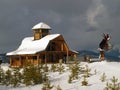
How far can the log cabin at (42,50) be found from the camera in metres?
54.3

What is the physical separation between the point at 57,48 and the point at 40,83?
74.1ft

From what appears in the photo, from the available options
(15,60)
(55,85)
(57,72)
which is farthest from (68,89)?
(15,60)

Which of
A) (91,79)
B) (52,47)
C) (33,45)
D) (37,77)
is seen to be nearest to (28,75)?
(37,77)

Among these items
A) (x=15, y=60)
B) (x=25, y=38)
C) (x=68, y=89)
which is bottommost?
(x=68, y=89)

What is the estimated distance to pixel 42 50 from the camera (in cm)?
5347

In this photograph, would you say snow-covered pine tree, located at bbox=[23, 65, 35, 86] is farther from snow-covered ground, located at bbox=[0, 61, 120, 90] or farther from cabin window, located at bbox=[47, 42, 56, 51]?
cabin window, located at bbox=[47, 42, 56, 51]

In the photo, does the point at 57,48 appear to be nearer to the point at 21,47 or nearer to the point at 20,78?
the point at 21,47

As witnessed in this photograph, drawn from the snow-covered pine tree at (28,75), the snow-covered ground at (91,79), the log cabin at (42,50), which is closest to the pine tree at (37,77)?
the snow-covered pine tree at (28,75)

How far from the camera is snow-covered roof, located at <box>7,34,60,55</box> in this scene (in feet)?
178

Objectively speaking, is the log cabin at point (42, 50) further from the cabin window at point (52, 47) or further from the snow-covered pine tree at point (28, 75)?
the snow-covered pine tree at point (28, 75)

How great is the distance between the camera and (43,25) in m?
61.4

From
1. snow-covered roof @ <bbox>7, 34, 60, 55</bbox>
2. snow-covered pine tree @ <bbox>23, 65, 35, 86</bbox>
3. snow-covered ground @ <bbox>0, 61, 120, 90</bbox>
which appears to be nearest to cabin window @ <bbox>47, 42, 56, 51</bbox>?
snow-covered roof @ <bbox>7, 34, 60, 55</bbox>

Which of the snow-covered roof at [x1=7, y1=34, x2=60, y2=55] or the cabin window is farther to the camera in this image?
the cabin window

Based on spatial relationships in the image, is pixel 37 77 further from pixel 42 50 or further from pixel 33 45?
pixel 33 45
